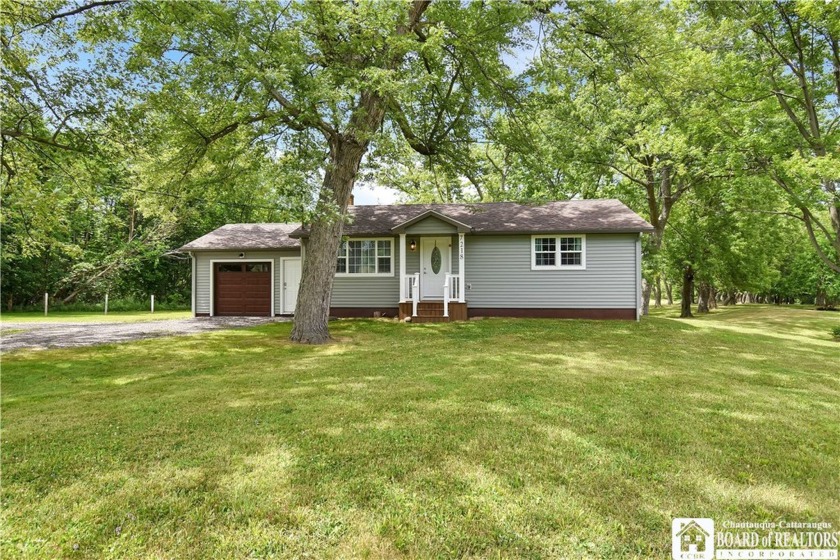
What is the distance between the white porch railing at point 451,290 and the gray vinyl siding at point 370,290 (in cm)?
184

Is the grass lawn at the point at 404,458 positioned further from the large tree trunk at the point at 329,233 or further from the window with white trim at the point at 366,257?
the window with white trim at the point at 366,257

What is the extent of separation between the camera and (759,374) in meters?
6.05

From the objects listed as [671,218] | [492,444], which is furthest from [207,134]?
[671,218]

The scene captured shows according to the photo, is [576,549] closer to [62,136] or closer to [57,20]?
[62,136]

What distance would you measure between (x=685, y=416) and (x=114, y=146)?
433 inches

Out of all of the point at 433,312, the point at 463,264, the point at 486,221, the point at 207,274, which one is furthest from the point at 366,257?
the point at 207,274

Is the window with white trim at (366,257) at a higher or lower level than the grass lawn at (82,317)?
higher

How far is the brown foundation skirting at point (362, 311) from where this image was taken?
1427 cm

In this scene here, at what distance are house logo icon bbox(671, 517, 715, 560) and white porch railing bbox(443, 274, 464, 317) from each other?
10306 millimetres

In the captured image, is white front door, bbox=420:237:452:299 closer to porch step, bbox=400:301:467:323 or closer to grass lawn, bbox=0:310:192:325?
porch step, bbox=400:301:467:323

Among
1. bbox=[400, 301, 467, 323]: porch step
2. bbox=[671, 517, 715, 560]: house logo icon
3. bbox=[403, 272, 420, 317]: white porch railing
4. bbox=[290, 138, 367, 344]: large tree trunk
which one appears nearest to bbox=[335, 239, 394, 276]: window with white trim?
bbox=[403, 272, 420, 317]: white porch railing

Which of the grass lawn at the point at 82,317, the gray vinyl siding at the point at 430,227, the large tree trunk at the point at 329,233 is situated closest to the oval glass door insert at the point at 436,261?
the gray vinyl siding at the point at 430,227

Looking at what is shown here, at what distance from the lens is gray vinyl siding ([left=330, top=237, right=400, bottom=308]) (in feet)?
46.9

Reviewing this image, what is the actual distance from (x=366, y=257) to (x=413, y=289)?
2549 millimetres
